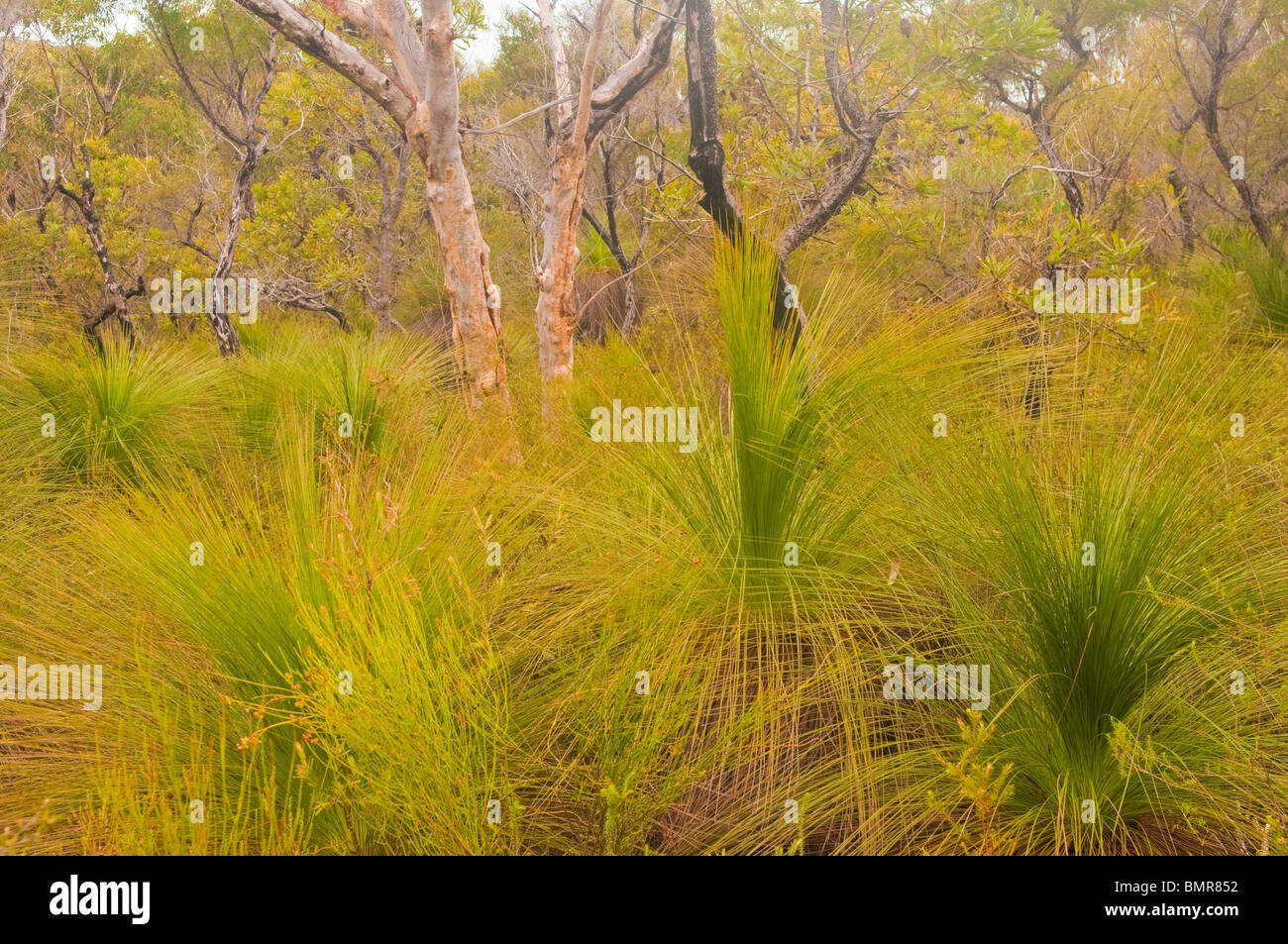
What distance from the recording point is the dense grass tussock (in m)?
1.97

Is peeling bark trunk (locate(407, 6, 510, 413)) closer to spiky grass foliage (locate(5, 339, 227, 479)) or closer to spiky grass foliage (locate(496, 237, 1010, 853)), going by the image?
spiky grass foliage (locate(5, 339, 227, 479))

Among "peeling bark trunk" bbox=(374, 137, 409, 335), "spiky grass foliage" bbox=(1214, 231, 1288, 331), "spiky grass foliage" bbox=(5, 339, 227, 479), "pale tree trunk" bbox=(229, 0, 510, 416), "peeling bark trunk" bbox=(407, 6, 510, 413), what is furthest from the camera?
"peeling bark trunk" bbox=(374, 137, 409, 335)

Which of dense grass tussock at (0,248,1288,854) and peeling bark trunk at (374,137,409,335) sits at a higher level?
peeling bark trunk at (374,137,409,335)

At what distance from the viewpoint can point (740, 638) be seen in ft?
8.32

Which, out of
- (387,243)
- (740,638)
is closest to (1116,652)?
(740,638)

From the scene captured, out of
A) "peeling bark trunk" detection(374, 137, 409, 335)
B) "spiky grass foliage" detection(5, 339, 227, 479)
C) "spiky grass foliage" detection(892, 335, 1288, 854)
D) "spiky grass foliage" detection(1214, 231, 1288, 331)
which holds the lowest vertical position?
"spiky grass foliage" detection(892, 335, 1288, 854)

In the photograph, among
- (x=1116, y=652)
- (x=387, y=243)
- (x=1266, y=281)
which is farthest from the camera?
(x=387, y=243)

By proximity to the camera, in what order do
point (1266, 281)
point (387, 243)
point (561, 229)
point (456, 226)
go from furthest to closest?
point (387, 243) < point (1266, 281) < point (561, 229) < point (456, 226)

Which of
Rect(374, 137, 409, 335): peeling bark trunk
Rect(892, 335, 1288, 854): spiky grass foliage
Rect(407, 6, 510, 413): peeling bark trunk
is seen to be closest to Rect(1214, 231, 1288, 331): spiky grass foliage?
Rect(892, 335, 1288, 854): spiky grass foliage

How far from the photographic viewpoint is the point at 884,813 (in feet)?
7.24

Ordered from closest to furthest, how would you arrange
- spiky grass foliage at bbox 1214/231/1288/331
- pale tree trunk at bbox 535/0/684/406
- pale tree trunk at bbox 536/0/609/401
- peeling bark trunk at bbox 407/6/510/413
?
peeling bark trunk at bbox 407/6/510/413 → pale tree trunk at bbox 535/0/684/406 → pale tree trunk at bbox 536/0/609/401 → spiky grass foliage at bbox 1214/231/1288/331

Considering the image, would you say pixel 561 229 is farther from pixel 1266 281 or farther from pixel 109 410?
pixel 1266 281

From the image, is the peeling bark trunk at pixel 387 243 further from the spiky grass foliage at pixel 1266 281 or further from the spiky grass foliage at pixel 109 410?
the spiky grass foliage at pixel 1266 281

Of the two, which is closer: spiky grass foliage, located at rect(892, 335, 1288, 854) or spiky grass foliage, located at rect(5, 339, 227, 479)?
spiky grass foliage, located at rect(892, 335, 1288, 854)
